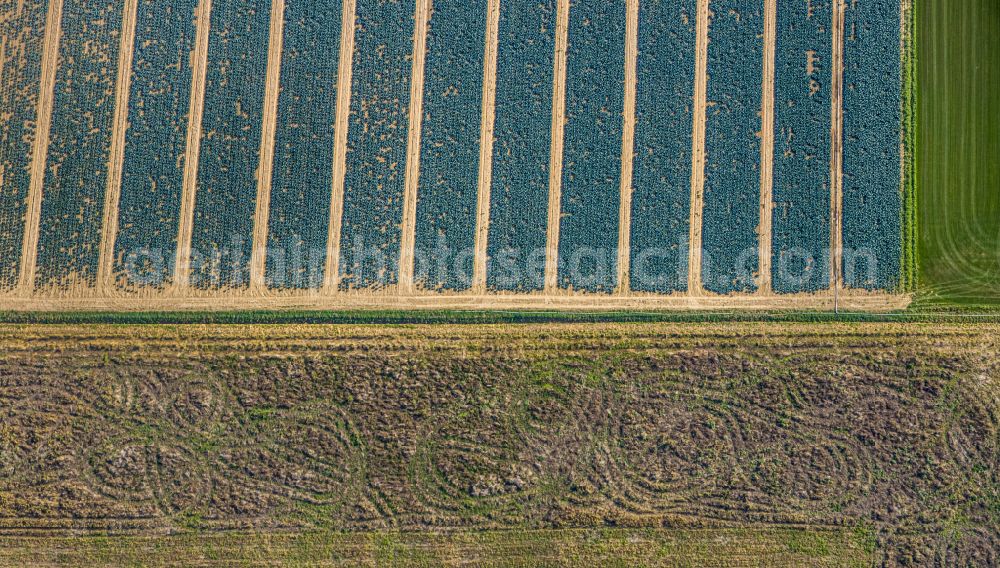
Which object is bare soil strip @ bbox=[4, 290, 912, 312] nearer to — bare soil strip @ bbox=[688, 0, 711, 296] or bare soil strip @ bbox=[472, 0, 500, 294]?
bare soil strip @ bbox=[688, 0, 711, 296]

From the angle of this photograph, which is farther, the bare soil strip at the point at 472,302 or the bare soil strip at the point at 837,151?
the bare soil strip at the point at 837,151

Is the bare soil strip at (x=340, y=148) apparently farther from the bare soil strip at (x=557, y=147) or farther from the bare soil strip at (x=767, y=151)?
the bare soil strip at (x=767, y=151)

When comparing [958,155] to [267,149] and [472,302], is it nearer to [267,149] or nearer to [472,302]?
[472,302]

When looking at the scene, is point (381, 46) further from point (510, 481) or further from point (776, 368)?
point (776, 368)

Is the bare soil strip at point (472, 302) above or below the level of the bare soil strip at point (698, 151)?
below

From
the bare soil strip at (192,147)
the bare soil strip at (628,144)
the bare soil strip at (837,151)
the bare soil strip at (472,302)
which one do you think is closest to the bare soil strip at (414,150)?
the bare soil strip at (472,302)

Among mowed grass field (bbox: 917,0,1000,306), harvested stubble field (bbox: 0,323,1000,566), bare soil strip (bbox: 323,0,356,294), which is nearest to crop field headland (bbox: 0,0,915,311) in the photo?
bare soil strip (bbox: 323,0,356,294)

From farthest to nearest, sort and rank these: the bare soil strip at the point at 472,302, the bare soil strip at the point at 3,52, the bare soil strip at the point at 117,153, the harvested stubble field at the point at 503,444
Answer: the bare soil strip at the point at 3,52, the bare soil strip at the point at 117,153, the bare soil strip at the point at 472,302, the harvested stubble field at the point at 503,444
